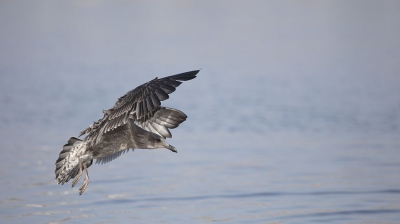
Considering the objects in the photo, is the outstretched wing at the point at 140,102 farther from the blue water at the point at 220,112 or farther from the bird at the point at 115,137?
the blue water at the point at 220,112

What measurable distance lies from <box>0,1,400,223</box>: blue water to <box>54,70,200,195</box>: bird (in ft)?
1.81

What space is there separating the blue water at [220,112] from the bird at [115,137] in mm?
553

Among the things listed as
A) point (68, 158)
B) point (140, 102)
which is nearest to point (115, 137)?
point (68, 158)

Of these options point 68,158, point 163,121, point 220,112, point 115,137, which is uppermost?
point 220,112

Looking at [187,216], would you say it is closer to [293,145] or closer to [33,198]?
[33,198]

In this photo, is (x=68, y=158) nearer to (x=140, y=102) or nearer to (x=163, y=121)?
(x=163, y=121)

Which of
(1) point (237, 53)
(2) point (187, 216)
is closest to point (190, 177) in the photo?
(2) point (187, 216)

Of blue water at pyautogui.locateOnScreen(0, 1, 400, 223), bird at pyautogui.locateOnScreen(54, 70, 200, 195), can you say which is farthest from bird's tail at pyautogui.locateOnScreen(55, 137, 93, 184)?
blue water at pyautogui.locateOnScreen(0, 1, 400, 223)

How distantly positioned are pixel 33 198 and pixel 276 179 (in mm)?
2767

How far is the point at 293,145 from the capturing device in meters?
11.1

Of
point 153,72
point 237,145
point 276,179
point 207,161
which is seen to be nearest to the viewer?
point 276,179

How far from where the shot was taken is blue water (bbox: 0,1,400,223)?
822cm

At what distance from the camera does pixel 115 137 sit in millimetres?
7355

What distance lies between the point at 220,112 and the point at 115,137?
21.2 feet
